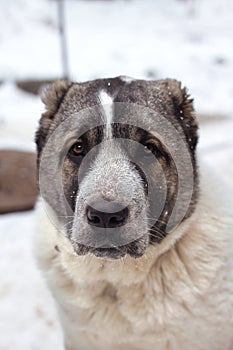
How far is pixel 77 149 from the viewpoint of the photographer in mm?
2654

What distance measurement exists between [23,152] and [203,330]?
3690mm

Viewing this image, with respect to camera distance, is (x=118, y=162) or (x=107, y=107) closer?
(x=118, y=162)

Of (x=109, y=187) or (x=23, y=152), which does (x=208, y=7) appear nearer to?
(x=23, y=152)

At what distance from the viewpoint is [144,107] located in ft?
8.82

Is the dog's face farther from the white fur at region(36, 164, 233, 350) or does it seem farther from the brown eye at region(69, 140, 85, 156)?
the white fur at region(36, 164, 233, 350)

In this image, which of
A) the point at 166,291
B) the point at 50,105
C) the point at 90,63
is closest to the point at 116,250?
the point at 166,291

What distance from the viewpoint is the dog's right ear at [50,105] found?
2.97 metres

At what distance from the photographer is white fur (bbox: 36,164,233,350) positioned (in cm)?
272

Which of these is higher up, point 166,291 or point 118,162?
point 118,162

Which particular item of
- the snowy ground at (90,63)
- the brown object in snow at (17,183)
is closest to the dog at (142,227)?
the snowy ground at (90,63)

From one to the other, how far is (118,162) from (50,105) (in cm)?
74

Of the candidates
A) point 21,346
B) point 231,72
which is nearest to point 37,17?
point 231,72

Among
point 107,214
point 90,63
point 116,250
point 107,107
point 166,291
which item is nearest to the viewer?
point 107,214

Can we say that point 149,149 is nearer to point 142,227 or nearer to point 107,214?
point 142,227
